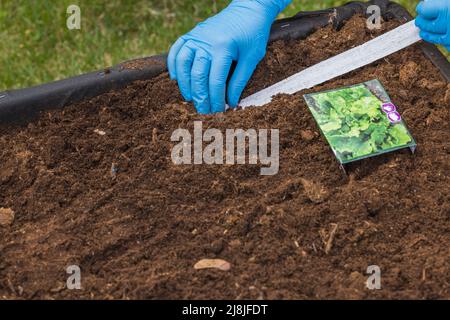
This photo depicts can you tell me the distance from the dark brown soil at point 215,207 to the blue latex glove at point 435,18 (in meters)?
0.14

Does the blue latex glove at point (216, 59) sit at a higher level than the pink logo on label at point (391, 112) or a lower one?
higher

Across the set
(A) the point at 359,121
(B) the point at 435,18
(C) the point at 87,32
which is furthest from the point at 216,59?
(C) the point at 87,32

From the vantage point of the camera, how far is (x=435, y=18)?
216 cm

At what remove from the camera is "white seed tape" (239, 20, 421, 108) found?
6.99 feet

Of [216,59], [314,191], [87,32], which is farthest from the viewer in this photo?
[87,32]

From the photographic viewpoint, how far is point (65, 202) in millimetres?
1808

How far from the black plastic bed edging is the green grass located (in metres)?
0.94

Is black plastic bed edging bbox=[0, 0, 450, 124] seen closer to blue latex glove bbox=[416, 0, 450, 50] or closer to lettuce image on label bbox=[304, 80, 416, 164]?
blue latex glove bbox=[416, 0, 450, 50]

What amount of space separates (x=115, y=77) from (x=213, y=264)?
827mm

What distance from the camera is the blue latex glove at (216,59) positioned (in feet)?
6.92

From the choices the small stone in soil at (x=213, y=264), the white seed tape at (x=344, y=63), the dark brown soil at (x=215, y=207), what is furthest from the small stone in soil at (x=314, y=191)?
the white seed tape at (x=344, y=63)

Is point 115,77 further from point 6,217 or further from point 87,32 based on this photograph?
point 87,32

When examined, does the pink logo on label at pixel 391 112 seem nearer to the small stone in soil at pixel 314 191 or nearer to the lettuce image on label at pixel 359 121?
the lettuce image on label at pixel 359 121

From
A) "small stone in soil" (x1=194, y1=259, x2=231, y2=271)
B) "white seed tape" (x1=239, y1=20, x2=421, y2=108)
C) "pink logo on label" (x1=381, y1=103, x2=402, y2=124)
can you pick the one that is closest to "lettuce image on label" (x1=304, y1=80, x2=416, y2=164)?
"pink logo on label" (x1=381, y1=103, x2=402, y2=124)
